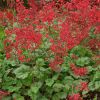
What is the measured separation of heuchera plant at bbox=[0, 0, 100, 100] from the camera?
15.9 feet

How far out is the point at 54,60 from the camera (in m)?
4.88

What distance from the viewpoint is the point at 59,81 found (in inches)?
197

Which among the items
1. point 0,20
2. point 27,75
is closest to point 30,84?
point 27,75

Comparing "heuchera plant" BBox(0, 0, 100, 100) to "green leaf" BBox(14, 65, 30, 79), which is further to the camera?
"green leaf" BBox(14, 65, 30, 79)

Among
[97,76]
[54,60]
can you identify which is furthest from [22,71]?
[97,76]

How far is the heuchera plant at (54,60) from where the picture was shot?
15.9 feet

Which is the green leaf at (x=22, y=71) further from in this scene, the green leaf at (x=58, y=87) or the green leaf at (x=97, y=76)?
the green leaf at (x=97, y=76)

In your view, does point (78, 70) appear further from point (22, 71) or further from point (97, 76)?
point (22, 71)

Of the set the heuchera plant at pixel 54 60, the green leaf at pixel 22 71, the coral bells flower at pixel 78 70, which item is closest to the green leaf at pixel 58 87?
the heuchera plant at pixel 54 60

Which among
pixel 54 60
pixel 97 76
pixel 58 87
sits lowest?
pixel 58 87

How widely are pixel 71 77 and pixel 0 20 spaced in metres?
2.34

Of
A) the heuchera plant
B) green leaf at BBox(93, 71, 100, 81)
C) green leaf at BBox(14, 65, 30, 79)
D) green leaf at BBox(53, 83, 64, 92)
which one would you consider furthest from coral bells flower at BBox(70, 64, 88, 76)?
green leaf at BBox(14, 65, 30, 79)

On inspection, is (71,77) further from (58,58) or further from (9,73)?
(9,73)

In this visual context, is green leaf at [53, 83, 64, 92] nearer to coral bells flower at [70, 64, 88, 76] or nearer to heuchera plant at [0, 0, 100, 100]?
heuchera plant at [0, 0, 100, 100]
